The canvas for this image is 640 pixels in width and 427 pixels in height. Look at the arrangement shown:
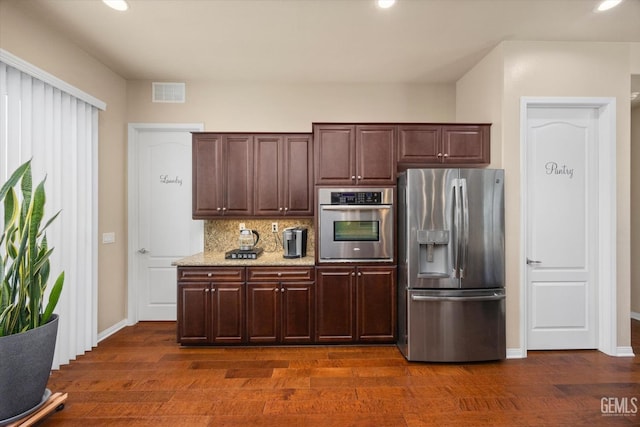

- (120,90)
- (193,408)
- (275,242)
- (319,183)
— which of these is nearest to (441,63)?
(319,183)

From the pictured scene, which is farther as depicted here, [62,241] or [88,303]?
[88,303]

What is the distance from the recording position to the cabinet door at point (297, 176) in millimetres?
3814

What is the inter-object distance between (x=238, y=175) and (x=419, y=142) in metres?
2.03

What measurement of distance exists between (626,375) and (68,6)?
5624 mm

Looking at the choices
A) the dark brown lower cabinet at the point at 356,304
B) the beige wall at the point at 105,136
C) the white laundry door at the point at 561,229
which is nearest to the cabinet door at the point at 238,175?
the dark brown lower cabinet at the point at 356,304

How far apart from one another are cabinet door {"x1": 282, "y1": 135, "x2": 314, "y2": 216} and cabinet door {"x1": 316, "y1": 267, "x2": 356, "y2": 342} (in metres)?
0.79

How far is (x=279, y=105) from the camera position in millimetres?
4238

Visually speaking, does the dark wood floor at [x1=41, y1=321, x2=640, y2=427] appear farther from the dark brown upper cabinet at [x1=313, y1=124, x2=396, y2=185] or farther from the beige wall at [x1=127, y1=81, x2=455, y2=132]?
the beige wall at [x1=127, y1=81, x2=455, y2=132]

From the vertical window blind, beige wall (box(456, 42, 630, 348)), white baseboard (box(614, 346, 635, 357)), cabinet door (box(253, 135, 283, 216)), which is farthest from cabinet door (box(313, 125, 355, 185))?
white baseboard (box(614, 346, 635, 357))

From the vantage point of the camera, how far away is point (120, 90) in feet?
13.4

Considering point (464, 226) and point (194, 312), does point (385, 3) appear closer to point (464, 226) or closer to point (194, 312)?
point (464, 226)

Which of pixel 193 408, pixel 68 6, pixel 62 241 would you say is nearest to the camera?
pixel 193 408

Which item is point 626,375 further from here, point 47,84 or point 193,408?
point 47,84

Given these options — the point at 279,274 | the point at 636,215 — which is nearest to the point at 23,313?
the point at 279,274
